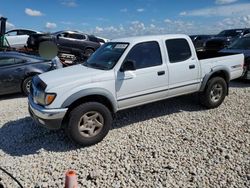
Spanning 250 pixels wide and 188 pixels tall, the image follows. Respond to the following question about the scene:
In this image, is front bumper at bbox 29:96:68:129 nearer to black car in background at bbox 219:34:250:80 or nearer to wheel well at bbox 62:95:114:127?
wheel well at bbox 62:95:114:127

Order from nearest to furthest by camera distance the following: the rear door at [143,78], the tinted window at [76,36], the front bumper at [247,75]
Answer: the rear door at [143,78] → the front bumper at [247,75] → the tinted window at [76,36]

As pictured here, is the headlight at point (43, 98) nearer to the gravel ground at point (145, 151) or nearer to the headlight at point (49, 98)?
the headlight at point (49, 98)

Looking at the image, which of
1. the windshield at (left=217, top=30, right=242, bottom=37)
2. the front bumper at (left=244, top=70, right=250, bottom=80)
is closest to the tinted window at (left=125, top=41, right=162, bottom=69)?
the front bumper at (left=244, top=70, right=250, bottom=80)

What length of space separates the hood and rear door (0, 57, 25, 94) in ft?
12.0

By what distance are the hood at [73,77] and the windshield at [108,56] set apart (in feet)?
0.77

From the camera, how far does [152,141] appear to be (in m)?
4.93

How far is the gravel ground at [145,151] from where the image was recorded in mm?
3805

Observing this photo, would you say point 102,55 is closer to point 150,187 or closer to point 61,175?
point 61,175

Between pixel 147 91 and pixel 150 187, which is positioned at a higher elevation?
pixel 147 91

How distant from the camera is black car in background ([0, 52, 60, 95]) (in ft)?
27.1

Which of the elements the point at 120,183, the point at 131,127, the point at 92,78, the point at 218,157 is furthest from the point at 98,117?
the point at 218,157

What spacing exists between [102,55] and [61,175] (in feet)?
8.78

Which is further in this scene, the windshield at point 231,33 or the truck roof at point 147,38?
the windshield at point 231,33

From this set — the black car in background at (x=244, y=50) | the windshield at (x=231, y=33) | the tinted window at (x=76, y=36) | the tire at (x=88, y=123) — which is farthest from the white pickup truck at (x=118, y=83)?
the windshield at (x=231, y=33)
